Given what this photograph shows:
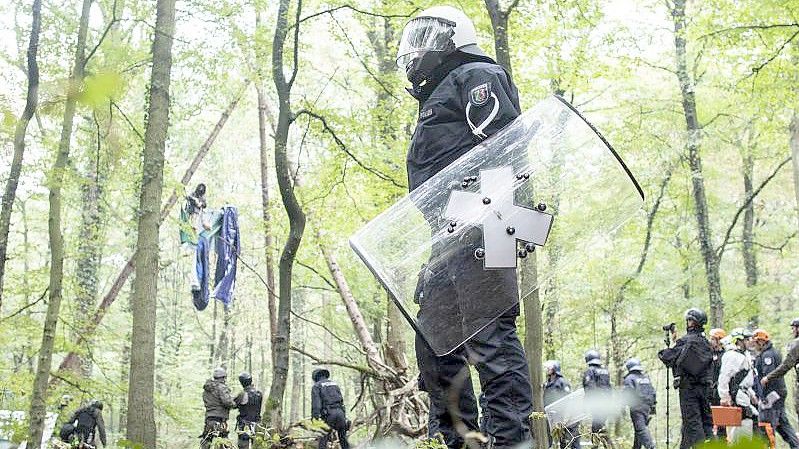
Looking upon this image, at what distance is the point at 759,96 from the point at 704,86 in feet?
28.8

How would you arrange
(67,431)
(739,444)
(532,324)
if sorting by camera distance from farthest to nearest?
1. (67,431)
2. (532,324)
3. (739,444)

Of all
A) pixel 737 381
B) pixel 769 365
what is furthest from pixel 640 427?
pixel 737 381

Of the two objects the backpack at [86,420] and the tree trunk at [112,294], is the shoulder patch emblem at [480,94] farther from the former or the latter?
the backpack at [86,420]

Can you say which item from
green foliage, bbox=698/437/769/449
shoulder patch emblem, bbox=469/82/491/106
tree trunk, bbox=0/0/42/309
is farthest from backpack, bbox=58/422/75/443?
green foliage, bbox=698/437/769/449

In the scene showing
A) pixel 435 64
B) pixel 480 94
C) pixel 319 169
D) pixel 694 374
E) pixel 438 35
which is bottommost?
pixel 694 374

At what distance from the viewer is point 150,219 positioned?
6.18 meters

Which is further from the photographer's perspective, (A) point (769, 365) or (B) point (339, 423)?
(B) point (339, 423)

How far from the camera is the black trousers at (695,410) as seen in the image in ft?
32.6

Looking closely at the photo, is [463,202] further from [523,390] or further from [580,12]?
[580,12]

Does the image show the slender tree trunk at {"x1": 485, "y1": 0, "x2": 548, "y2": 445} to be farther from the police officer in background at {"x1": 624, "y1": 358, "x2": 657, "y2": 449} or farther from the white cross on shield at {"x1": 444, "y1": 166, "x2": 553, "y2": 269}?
the police officer in background at {"x1": 624, "y1": 358, "x2": 657, "y2": 449}

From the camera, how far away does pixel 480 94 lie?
3.77 m

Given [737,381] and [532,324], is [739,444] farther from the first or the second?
[737,381]

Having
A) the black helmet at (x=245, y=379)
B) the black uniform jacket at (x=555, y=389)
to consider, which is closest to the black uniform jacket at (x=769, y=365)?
the black uniform jacket at (x=555, y=389)

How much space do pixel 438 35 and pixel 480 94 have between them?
50 centimetres
